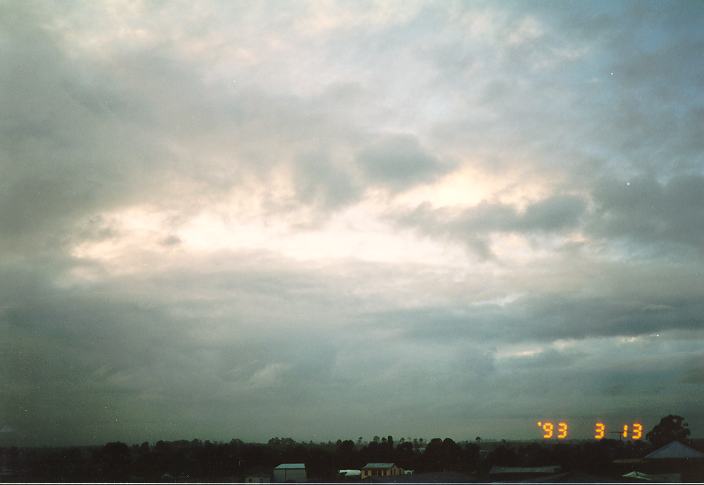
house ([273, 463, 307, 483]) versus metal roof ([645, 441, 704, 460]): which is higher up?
metal roof ([645, 441, 704, 460])

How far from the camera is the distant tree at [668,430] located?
129500 mm

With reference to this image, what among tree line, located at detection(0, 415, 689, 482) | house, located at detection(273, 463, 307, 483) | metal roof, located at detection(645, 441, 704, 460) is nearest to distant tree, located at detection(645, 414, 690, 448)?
tree line, located at detection(0, 415, 689, 482)

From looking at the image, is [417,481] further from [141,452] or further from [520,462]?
[141,452]

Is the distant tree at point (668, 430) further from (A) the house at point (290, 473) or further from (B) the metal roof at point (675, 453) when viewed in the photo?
(A) the house at point (290, 473)

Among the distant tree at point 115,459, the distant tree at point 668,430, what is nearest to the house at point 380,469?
the distant tree at point 115,459

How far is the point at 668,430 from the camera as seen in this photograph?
131 meters

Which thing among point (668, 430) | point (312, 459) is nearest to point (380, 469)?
point (312, 459)

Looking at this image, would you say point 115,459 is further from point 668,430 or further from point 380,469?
point 668,430

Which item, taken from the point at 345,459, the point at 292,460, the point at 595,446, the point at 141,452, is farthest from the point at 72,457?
the point at 595,446

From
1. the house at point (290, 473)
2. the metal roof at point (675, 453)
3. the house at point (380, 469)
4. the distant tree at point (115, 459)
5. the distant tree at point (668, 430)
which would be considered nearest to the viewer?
the metal roof at point (675, 453)

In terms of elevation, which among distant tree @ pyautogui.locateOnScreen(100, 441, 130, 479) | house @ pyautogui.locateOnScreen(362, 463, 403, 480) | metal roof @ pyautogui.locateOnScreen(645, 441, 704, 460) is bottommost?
house @ pyautogui.locateOnScreen(362, 463, 403, 480)

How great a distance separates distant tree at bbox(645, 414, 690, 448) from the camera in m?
130

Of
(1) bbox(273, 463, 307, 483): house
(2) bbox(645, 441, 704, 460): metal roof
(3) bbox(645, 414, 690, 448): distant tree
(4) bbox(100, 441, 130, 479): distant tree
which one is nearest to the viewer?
(2) bbox(645, 441, 704, 460): metal roof

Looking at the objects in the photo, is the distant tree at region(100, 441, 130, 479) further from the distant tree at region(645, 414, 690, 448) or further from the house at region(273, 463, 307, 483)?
the distant tree at region(645, 414, 690, 448)
